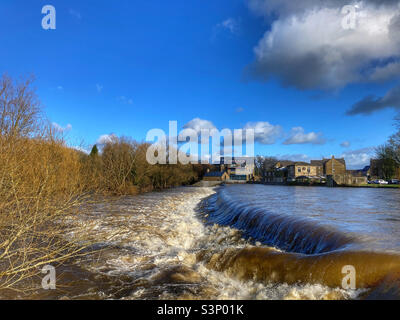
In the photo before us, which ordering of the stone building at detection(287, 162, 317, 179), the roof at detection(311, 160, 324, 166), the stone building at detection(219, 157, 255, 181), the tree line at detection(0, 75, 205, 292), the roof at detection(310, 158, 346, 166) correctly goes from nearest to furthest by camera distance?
the tree line at detection(0, 75, 205, 292), the roof at detection(310, 158, 346, 166), the stone building at detection(287, 162, 317, 179), the roof at detection(311, 160, 324, 166), the stone building at detection(219, 157, 255, 181)

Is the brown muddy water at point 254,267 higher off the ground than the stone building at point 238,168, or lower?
lower

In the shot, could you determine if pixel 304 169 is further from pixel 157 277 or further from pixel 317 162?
pixel 157 277

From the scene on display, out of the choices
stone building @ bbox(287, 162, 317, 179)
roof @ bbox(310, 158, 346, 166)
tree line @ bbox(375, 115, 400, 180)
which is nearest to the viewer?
tree line @ bbox(375, 115, 400, 180)

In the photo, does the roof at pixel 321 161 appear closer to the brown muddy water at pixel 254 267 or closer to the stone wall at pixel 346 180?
the stone wall at pixel 346 180

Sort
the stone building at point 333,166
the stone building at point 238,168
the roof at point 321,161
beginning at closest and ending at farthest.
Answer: the stone building at point 333,166, the roof at point 321,161, the stone building at point 238,168

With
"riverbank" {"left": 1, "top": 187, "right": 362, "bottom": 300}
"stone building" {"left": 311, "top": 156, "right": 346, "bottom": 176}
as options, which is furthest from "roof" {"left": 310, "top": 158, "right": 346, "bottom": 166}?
"riverbank" {"left": 1, "top": 187, "right": 362, "bottom": 300}

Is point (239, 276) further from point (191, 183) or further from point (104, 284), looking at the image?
point (191, 183)

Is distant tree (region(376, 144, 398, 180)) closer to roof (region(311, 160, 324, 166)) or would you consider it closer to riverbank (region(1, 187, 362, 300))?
roof (region(311, 160, 324, 166))

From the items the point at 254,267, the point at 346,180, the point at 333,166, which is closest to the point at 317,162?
the point at 333,166

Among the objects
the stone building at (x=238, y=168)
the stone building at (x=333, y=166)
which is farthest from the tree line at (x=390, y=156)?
the stone building at (x=238, y=168)

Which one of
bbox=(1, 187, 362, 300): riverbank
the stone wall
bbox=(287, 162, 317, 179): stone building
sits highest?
bbox=(287, 162, 317, 179): stone building

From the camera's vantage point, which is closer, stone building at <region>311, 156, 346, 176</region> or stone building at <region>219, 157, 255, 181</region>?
stone building at <region>311, 156, 346, 176</region>
